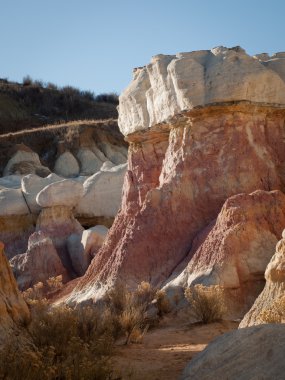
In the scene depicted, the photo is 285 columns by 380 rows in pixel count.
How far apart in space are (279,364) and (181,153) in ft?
22.9

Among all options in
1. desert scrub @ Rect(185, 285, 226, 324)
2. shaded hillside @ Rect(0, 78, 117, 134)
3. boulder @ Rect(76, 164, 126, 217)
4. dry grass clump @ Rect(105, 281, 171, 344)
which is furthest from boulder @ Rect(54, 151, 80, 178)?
desert scrub @ Rect(185, 285, 226, 324)

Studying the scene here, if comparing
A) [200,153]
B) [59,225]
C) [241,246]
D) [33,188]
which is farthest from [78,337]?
[33,188]

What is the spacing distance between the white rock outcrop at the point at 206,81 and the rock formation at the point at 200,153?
0.02 meters

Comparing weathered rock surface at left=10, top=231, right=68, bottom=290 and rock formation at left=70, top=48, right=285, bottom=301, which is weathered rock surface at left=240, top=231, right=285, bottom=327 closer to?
rock formation at left=70, top=48, right=285, bottom=301

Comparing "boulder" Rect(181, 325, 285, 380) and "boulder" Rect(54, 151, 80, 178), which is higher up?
"boulder" Rect(54, 151, 80, 178)

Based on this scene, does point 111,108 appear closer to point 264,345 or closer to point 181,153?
point 181,153

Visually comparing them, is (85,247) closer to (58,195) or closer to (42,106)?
(58,195)

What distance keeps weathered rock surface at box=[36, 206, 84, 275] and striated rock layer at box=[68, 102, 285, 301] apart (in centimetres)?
551

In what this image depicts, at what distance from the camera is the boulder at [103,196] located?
1797cm

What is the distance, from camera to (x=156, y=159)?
484 inches

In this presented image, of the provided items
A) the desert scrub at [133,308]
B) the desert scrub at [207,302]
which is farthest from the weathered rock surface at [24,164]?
the desert scrub at [207,302]

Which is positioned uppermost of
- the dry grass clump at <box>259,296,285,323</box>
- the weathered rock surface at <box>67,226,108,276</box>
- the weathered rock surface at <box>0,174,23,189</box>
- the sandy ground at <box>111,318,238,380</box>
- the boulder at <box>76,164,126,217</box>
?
the weathered rock surface at <box>0,174,23,189</box>

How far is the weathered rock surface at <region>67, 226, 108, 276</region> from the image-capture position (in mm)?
15516

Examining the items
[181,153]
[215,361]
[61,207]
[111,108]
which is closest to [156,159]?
[181,153]
